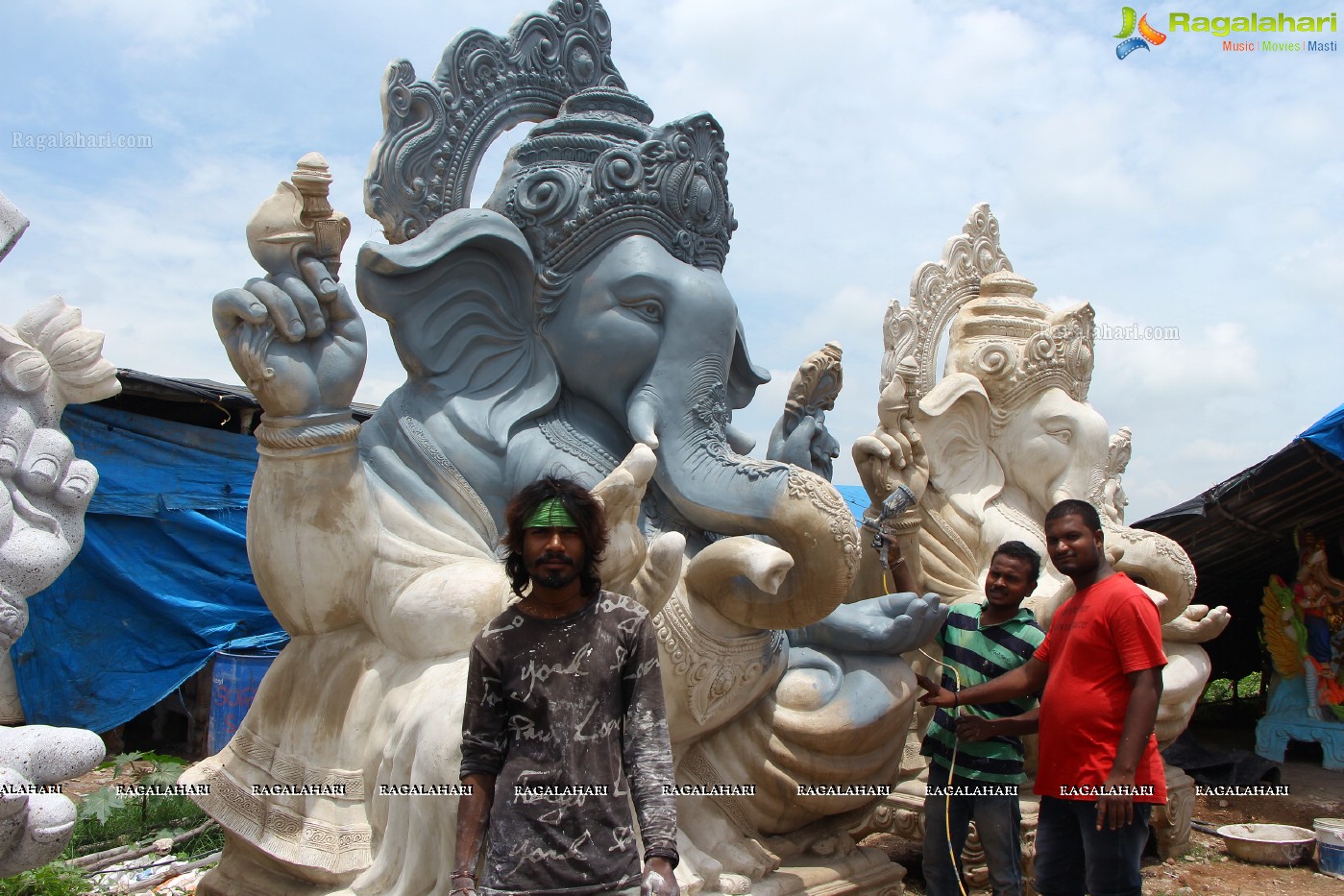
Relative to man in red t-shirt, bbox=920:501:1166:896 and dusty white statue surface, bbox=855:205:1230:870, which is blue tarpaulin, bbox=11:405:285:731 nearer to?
dusty white statue surface, bbox=855:205:1230:870

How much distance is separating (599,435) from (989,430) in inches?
91.8

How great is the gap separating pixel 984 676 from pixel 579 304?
1.58 metres

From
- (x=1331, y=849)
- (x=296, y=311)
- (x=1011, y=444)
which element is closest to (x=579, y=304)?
(x=296, y=311)

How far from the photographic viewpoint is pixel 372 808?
267 cm

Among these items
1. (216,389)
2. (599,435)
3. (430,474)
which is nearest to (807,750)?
(599,435)

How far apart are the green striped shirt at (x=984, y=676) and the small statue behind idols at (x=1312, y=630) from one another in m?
5.04

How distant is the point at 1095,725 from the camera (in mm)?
2533

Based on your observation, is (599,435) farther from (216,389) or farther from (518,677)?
(216,389)

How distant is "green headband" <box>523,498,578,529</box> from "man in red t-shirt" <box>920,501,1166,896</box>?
1382 mm

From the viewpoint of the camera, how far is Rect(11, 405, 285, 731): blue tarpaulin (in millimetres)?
6328

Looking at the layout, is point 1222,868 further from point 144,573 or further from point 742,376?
point 144,573

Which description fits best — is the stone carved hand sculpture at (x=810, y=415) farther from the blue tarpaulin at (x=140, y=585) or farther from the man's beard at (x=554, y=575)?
the blue tarpaulin at (x=140, y=585)

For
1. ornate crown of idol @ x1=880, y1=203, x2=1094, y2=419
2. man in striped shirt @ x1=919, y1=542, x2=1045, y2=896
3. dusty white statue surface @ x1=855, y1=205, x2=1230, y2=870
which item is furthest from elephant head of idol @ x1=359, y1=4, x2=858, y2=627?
ornate crown of idol @ x1=880, y1=203, x2=1094, y2=419

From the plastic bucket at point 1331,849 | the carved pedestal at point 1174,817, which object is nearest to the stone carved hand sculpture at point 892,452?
the carved pedestal at point 1174,817
